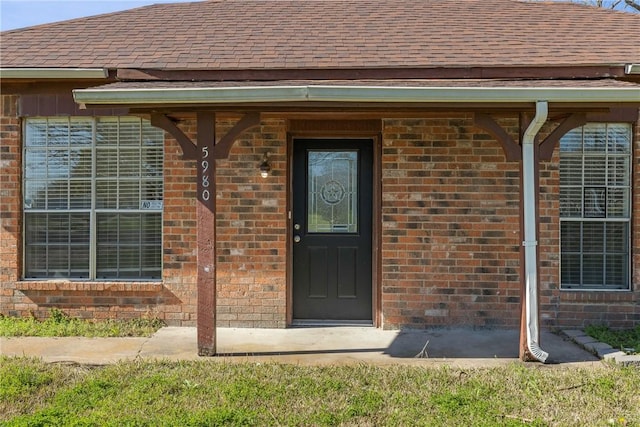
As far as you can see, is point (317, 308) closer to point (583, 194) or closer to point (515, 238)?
point (515, 238)

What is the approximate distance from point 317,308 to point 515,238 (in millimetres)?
2368

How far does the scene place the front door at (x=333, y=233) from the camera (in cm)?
587

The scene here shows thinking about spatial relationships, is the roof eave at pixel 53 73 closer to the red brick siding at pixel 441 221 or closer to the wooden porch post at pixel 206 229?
the wooden porch post at pixel 206 229

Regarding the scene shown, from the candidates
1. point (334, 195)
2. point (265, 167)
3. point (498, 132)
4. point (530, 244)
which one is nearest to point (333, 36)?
point (265, 167)

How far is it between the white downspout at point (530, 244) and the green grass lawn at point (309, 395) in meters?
0.28

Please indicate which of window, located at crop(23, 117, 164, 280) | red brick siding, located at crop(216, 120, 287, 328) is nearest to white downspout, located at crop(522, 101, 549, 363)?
red brick siding, located at crop(216, 120, 287, 328)

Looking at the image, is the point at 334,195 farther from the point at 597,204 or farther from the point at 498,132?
the point at 597,204

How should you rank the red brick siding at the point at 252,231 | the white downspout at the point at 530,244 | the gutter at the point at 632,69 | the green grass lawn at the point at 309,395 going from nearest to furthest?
the green grass lawn at the point at 309,395 < the white downspout at the point at 530,244 < the gutter at the point at 632,69 < the red brick siding at the point at 252,231

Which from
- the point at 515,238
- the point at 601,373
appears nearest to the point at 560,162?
the point at 515,238

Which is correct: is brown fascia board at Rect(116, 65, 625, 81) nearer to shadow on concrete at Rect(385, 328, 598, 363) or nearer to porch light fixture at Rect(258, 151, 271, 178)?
porch light fixture at Rect(258, 151, 271, 178)

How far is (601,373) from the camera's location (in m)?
4.07

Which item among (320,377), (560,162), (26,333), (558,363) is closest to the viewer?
(320,377)

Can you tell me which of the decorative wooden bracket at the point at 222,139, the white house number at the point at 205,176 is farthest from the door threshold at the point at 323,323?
the decorative wooden bracket at the point at 222,139

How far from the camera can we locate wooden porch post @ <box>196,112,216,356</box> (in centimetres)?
446
